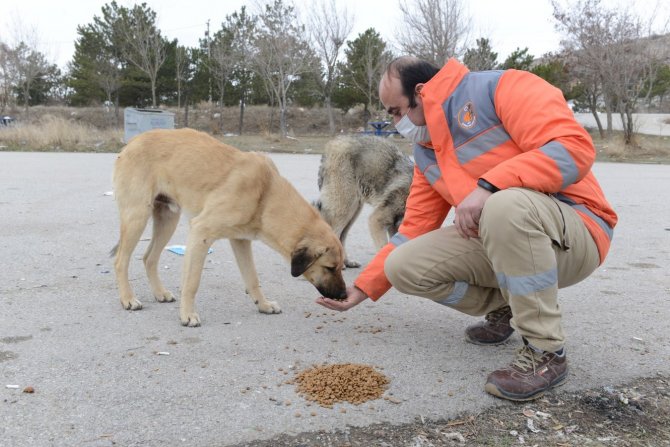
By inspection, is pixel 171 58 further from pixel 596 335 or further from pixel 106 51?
pixel 596 335

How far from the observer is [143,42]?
133 feet

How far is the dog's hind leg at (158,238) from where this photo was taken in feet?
15.0

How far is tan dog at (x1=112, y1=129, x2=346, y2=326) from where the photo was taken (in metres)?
3.95

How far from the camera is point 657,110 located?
62.2 metres

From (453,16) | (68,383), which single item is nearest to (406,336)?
(68,383)

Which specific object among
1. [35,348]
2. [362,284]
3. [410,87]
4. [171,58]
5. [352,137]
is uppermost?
[171,58]

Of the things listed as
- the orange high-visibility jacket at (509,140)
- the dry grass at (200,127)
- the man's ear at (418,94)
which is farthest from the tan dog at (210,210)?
the dry grass at (200,127)

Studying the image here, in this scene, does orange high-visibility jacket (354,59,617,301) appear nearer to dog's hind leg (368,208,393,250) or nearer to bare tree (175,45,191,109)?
dog's hind leg (368,208,393,250)

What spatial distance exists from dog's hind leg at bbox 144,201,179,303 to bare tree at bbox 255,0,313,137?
32716 mm

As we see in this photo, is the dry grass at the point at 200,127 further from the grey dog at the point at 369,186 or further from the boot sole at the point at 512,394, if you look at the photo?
the boot sole at the point at 512,394

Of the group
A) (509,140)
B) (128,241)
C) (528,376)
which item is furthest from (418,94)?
(128,241)

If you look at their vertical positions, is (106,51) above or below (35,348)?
above

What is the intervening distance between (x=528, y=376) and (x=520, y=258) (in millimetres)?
598

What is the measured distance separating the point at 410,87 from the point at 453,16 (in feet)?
102
